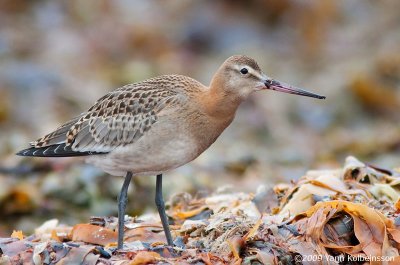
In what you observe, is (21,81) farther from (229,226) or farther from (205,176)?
(229,226)

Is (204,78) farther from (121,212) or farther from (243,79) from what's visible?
(121,212)

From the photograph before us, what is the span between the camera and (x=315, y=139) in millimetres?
13344

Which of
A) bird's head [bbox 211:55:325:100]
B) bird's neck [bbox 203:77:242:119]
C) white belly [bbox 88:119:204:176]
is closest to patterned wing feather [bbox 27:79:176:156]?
white belly [bbox 88:119:204:176]

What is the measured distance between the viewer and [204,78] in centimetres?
1561

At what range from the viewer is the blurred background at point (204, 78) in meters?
9.52

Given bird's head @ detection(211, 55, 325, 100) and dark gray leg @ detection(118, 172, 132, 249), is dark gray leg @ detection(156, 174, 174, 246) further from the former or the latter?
bird's head @ detection(211, 55, 325, 100)

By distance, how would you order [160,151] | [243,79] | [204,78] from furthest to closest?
1. [204,78]
2. [243,79]
3. [160,151]

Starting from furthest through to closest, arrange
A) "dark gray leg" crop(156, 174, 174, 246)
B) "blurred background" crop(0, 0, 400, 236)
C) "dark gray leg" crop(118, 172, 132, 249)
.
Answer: "blurred background" crop(0, 0, 400, 236)
"dark gray leg" crop(156, 174, 174, 246)
"dark gray leg" crop(118, 172, 132, 249)

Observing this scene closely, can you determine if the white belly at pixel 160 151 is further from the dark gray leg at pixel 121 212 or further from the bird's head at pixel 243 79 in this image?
the bird's head at pixel 243 79

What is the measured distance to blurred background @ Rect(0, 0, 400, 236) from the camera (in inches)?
375

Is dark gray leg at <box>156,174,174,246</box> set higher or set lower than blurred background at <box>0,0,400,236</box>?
lower

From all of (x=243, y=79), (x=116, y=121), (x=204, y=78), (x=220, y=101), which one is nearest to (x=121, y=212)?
(x=116, y=121)

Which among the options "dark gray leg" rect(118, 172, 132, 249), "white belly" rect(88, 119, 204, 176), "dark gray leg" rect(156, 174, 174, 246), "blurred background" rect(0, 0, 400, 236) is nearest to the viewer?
"dark gray leg" rect(118, 172, 132, 249)

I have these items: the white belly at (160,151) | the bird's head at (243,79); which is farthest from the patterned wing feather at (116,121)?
the bird's head at (243,79)
